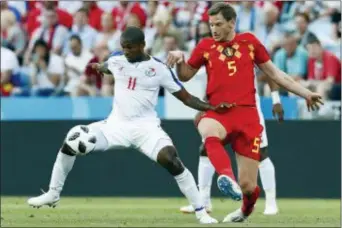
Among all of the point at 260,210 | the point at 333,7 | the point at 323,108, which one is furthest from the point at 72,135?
the point at 333,7

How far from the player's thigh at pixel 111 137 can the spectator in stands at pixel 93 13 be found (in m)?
8.88

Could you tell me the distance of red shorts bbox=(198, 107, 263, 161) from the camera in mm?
12219

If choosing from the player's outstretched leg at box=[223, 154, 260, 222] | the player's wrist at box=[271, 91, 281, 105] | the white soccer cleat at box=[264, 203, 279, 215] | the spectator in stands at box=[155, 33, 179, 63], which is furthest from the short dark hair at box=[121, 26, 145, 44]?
the spectator in stands at box=[155, 33, 179, 63]

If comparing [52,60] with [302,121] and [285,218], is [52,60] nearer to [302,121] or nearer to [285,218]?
[302,121]

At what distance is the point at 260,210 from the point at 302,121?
351cm

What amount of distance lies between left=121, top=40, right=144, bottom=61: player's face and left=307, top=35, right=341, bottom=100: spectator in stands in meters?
A: 6.62

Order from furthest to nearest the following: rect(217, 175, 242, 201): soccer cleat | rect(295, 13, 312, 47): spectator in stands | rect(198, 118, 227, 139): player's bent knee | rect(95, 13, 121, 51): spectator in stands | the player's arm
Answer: rect(95, 13, 121, 51): spectator in stands, rect(295, 13, 312, 47): spectator in stands, the player's arm, rect(198, 118, 227, 139): player's bent knee, rect(217, 175, 242, 201): soccer cleat

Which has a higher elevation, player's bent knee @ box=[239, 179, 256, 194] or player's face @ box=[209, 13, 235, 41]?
player's face @ box=[209, 13, 235, 41]

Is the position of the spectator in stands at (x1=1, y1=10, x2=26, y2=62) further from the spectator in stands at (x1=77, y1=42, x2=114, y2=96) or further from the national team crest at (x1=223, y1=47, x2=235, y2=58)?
the national team crest at (x1=223, y1=47, x2=235, y2=58)

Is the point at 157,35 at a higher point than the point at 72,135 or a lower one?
higher

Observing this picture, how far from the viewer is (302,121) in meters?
19.2

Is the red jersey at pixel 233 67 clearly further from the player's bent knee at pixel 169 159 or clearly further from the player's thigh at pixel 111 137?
the player's thigh at pixel 111 137

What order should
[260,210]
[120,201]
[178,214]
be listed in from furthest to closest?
[120,201] < [260,210] < [178,214]

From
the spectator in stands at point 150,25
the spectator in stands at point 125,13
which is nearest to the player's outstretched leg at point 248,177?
the spectator in stands at point 150,25
